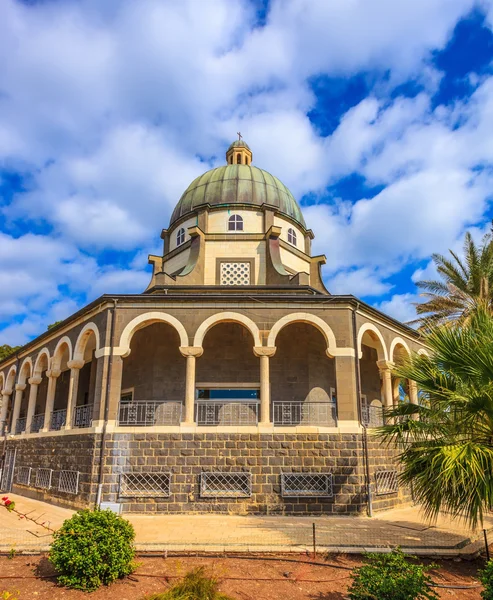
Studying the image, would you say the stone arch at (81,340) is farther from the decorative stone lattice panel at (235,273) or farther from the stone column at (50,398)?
the decorative stone lattice panel at (235,273)

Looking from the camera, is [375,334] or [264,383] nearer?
[264,383]

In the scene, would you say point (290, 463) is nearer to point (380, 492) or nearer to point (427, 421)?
point (380, 492)

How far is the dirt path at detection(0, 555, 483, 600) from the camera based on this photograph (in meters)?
6.76

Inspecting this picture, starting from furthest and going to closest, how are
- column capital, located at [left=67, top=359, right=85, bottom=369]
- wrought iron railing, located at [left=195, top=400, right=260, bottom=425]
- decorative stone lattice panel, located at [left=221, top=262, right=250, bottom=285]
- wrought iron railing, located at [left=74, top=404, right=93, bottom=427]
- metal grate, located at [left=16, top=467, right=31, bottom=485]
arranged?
decorative stone lattice panel, located at [left=221, top=262, right=250, bottom=285], metal grate, located at [left=16, top=467, right=31, bottom=485], column capital, located at [left=67, top=359, right=85, bottom=369], wrought iron railing, located at [left=195, top=400, right=260, bottom=425], wrought iron railing, located at [left=74, top=404, right=93, bottom=427]

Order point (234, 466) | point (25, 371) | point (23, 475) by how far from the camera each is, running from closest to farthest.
A: point (234, 466) < point (23, 475) < point (25, 371)

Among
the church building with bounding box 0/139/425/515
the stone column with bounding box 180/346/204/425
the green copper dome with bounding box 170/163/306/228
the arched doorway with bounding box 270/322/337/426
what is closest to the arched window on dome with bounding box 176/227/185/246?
the green copper dome with bounding box 170/163/306/228

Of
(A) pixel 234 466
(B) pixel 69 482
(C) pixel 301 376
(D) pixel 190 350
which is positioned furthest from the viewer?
(C) pixel 301 376

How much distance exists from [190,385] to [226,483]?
2949 mm

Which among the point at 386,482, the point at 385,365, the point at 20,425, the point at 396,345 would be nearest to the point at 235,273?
the point at 396,345

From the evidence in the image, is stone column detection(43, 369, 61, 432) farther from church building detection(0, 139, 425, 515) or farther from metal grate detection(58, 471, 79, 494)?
metal grate detection(58, 471, 79, 494)

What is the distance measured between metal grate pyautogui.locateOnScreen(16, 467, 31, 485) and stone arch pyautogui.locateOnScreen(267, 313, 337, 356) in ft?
35.9

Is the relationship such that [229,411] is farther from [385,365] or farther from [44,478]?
[44,478]

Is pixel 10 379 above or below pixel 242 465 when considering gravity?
above

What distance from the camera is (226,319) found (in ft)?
48.6
